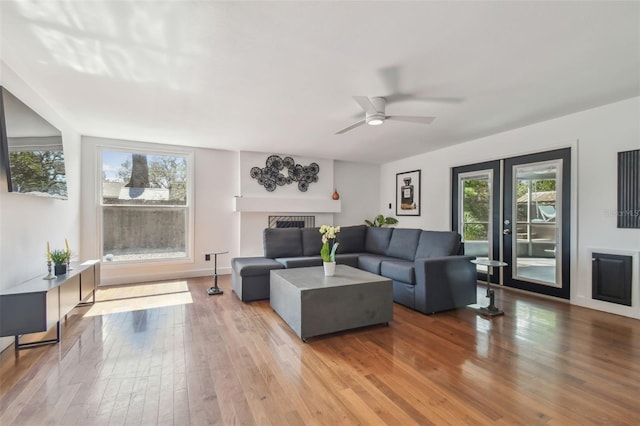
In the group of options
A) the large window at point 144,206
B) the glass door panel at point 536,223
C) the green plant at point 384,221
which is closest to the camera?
the glass door panel at point 536,223

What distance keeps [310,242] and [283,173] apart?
1.78 metres

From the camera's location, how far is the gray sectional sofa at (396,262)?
3.41 m

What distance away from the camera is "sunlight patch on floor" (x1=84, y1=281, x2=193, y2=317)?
3.59m

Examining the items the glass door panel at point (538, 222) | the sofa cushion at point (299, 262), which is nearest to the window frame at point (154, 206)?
the sofa cushion at point (299, 262)

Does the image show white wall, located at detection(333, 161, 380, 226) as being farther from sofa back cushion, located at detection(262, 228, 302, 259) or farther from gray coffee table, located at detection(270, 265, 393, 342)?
gray coffee table, located at detection(270, 265, 393, 342)

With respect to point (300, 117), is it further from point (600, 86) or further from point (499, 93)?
point (600, 86)

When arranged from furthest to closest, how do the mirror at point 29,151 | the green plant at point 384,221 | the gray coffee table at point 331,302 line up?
the green plant at point 384,221 < the gray coffee table at point 331,302 < the mirror at point 29,151

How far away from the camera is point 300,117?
372 cm

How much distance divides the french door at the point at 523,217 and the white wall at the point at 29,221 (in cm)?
576

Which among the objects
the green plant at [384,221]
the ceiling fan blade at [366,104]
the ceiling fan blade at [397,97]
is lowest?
the green plant at [384,221]

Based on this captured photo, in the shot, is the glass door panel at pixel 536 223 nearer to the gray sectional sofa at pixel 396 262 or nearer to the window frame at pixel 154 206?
the gray sectional sofa at pixel 396 262

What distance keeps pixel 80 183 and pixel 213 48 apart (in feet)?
12.6

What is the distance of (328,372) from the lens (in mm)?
2152

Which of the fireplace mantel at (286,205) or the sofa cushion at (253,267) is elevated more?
the fireplace mantel at (286,205)
